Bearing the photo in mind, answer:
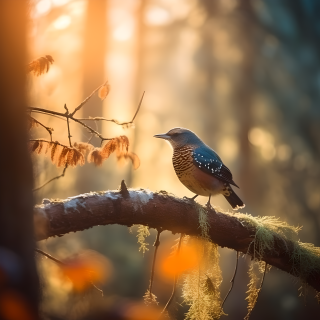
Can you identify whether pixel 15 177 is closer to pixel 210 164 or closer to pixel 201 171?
pixel 201 171

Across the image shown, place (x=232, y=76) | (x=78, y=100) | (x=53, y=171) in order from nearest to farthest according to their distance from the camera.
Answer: (x=53, y=171), (x=78, y=100), (x=232, y=76)

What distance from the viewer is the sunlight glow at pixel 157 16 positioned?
11.1 m

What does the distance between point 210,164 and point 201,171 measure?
160 mm

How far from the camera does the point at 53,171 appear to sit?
24.3ft

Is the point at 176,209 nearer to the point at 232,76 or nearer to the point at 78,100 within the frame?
the point at 78,100

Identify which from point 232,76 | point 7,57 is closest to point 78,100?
point 232,76

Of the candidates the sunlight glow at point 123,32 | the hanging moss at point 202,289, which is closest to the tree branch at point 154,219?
the hanging moss at point 202,289

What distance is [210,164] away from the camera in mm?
4438

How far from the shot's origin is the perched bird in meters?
4.37

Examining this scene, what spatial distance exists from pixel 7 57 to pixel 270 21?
961 centimetres

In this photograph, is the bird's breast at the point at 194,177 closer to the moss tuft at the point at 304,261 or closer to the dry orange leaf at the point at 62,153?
the moss tuft at the point at 304,261

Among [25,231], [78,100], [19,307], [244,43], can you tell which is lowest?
[19,307]

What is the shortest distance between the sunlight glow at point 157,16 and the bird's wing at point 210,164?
7.69 m

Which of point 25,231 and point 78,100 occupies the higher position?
point 78,100
